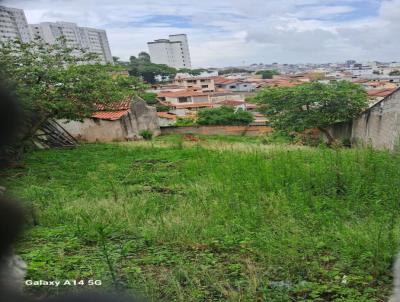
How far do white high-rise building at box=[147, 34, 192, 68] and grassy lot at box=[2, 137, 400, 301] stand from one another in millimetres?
106582

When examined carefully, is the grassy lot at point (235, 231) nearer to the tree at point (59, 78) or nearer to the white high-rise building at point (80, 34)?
the tree at point (59, 78)

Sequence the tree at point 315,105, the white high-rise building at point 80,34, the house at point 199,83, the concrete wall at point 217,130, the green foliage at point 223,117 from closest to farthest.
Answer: the tree at point 315,105
the concrete wall at point 217,130
the green foliage at point 223,117
the house at point 199,83
the white high-rise building at point 80,34

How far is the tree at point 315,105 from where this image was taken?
591 inches

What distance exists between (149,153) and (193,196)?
5.43m

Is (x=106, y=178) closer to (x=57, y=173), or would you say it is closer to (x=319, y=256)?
(x=57, y=173)

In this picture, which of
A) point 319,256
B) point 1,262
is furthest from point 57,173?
point 1,262

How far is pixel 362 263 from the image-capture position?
2.74m

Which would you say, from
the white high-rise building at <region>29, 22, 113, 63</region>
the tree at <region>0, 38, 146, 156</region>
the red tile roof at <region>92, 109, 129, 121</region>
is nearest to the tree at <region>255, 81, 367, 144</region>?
the red tile roof at <region>92, 109, 129, 121</region>

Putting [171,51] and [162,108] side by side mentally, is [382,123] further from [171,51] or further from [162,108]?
[171,51]

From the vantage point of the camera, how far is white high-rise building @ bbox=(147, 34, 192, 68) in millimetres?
107037

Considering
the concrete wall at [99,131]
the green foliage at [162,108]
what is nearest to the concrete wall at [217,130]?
the concrete wall at [99,131]

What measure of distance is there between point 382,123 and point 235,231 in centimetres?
1033

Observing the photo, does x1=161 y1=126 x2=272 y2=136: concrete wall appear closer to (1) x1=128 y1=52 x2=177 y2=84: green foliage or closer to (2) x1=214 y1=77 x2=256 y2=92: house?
(2) x1=214 y1=77 x2=256 y2=92: house

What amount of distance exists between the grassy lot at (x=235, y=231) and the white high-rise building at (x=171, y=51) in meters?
107
